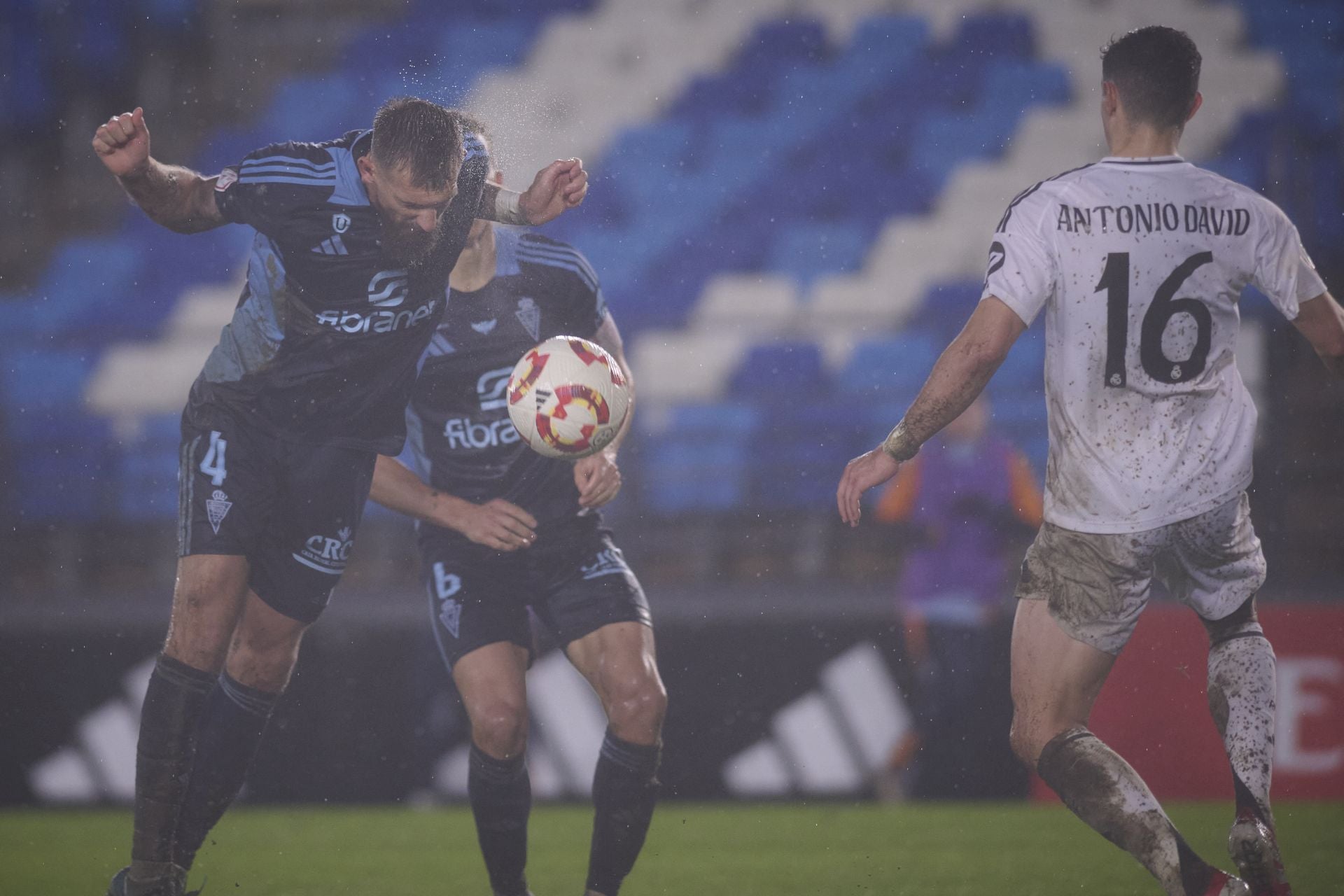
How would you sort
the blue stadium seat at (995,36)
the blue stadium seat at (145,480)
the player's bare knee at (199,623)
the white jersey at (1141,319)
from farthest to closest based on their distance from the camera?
1. the blue stadium seat at (995,36)
2. the blue stadium seat at (145,480)
3. the player's bare knee at (199,623)
4. the white jersey at (1141,319)

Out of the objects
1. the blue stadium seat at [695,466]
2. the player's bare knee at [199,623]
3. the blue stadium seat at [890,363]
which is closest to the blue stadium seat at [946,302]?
the blue stadium seat at [890,363]

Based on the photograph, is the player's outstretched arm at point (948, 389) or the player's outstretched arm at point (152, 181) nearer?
the player's outstretched arm at point (948, 389)

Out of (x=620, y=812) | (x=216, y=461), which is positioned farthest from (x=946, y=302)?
(x=216, y=461)

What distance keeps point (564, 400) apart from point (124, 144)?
4.21 feet

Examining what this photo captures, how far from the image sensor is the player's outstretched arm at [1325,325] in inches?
130

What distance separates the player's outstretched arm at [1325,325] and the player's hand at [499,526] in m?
2.06

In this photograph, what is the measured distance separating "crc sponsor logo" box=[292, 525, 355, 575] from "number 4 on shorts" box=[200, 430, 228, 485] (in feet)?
1.07

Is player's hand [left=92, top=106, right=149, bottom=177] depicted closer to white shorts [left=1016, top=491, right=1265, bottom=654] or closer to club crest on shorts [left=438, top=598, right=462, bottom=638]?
club crest on shorts [left=438, top=598, right=462, bottom=638]

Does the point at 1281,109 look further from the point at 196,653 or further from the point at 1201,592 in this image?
the point at 196,653

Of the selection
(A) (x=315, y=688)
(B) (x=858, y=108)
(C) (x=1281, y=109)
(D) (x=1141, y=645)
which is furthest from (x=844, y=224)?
(A) (x=315, y=688)

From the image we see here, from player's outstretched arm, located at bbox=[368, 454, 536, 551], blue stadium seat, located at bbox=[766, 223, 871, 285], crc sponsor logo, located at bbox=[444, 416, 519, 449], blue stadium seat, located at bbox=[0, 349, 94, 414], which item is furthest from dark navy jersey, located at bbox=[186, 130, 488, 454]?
blue stadium seat, located at bbox=[766, 223, 871, 285]

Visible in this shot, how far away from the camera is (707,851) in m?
5.52

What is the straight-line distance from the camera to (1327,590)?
686 cm

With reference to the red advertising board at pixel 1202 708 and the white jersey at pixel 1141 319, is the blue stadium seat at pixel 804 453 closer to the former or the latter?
the red advertising board at pixel 1202 708
